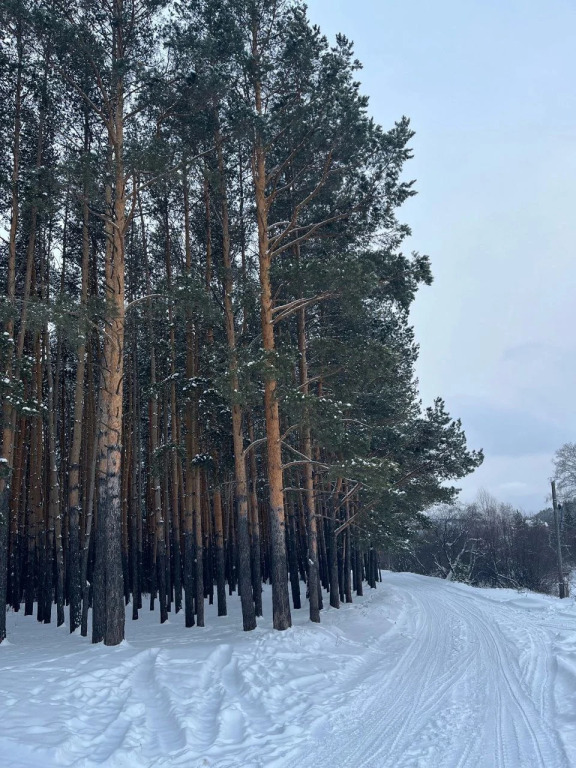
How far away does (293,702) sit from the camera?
7672 millimetres

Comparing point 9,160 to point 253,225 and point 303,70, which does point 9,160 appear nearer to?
point 253,225

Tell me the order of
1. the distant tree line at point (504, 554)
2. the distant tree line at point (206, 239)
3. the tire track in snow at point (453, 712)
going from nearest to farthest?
the tire track in snow at point (453, 712) → the distant tree line at point (206, 239) → the distant tree line at point (504, 554)

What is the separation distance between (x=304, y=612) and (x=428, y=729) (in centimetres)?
1166

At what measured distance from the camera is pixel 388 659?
1074 centimetres

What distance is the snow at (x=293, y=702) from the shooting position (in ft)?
18.5

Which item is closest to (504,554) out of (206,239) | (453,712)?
(206,239)

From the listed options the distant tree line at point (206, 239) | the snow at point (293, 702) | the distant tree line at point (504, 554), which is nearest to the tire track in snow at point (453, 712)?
the snow at point (293, 702)

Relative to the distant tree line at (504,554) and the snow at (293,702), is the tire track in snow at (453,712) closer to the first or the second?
the snow at (293,702)

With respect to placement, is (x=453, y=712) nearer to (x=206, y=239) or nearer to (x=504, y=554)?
(x=206, y=239)

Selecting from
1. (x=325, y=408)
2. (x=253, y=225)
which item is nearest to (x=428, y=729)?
(x=325, y=408)

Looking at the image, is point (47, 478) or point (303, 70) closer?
point (303, 70)

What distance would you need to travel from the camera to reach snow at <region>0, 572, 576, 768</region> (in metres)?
5.64

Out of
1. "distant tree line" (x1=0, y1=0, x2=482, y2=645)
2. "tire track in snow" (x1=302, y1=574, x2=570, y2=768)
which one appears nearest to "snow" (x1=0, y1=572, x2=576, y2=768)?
"tire track in snow" (x1=302, y1=574, x2=570, y2=768)

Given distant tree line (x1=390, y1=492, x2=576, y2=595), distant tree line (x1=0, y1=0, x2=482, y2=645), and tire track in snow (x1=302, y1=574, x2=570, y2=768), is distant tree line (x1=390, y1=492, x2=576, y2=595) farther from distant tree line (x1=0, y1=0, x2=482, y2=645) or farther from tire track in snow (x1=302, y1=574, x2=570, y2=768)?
tire track in snow (x1=302, y1=574, x2=570, y2=768)
